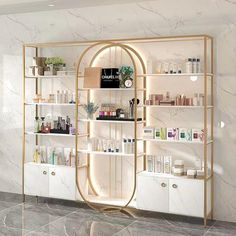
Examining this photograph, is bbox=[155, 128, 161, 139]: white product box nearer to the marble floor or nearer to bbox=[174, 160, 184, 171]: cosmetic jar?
bbox=[174, 160, 184, 171]: cosmetic jar

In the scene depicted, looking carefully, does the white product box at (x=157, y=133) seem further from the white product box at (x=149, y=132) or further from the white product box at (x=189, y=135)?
the white product box at (x=189, y=135)

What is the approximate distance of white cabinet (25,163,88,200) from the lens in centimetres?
503

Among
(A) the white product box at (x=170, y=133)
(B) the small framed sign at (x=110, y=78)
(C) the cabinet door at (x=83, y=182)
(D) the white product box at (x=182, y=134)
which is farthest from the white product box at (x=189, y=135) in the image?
(C) the cabinet door at (x=83, y=182)

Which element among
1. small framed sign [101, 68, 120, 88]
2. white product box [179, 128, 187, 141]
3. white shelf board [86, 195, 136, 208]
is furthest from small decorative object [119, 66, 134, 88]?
white shelf board [86, 195, 136, 208]

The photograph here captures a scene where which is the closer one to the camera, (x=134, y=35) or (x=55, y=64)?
(x=134, y=35)

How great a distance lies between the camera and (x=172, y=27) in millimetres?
4727

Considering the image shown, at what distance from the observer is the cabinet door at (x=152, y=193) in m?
4.54

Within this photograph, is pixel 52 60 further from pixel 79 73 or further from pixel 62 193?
pixel 62 193

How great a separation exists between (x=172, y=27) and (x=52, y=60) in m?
1.57

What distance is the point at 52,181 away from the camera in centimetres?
514

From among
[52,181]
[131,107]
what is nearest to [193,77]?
[131,107]

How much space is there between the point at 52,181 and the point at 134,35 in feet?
6.87

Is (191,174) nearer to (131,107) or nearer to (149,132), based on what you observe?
(149,132)

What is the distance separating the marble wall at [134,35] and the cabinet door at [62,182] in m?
0.82
